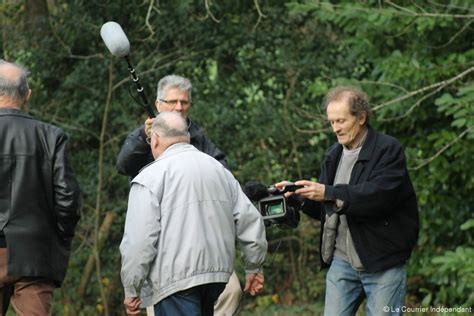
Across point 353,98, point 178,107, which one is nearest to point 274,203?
point 353,98

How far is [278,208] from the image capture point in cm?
655

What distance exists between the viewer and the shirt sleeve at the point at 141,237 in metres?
5.73

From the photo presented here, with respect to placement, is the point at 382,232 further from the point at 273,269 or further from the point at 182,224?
the point at 273,269

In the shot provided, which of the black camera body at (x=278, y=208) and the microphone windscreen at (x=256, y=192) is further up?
the microphone windscreen at (x=256, y=192)

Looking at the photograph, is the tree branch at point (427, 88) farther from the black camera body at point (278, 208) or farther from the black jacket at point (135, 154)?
the black camera body at point (278, 208)

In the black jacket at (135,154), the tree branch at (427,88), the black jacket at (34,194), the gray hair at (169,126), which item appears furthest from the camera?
the tree branch at (427,88)

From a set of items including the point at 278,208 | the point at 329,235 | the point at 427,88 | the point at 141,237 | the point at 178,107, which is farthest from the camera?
the point at 427,88

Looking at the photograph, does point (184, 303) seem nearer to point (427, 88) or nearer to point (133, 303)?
point (133, 303)

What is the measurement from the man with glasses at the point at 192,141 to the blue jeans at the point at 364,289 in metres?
0.75

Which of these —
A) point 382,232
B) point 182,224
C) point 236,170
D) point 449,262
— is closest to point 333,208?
point 382,232

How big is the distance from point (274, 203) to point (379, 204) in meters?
0.63

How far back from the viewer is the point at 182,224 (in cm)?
579

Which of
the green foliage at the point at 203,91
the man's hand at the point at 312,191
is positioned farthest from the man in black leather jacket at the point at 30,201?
the green foliage at the point at 203,91

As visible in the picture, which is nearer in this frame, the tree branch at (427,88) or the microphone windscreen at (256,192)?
the microphone windscreen at (256,192)
